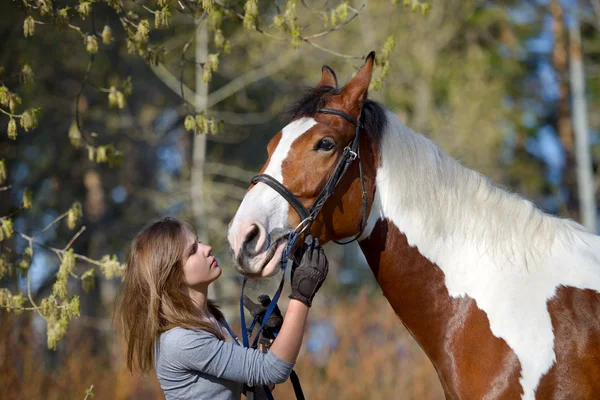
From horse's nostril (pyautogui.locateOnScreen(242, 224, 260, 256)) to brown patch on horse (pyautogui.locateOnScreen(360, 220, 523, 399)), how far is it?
576mm

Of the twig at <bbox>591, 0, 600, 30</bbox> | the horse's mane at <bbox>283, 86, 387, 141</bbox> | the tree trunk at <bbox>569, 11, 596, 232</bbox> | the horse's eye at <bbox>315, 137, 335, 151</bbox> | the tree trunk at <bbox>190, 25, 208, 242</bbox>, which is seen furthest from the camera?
the twig at <bbox>591, 0, 600, 30</bbox>

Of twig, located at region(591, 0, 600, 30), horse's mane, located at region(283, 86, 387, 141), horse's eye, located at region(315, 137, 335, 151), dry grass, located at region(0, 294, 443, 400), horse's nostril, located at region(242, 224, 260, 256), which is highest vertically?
twig, located at region(591, 0, 600, 30)

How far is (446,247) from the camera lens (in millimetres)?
2779

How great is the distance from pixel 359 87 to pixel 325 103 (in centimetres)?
17

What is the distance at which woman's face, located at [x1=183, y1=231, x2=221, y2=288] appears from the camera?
2623mm

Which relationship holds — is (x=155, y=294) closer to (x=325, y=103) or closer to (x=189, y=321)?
(x=189, y=321)

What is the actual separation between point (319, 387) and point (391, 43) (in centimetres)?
593

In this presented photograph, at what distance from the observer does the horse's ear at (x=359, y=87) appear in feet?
9.38

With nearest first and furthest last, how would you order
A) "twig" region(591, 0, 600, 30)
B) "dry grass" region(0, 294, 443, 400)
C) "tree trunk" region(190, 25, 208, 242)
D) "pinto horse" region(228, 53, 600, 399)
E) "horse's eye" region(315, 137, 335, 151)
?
"pinto horse" region(228, 53, 600, 399) → "horse's eye" region(315, 137, 335, 151) → "dry grass" region(0, 294, 443, 400) → "tree trunk" region(190, 25, 208, 242) → "twig" region(591, 0, 600, 30)

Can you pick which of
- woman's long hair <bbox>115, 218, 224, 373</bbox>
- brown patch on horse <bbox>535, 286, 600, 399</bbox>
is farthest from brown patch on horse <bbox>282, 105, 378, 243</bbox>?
brown patch on horse <bbox>535, 286, 600, 399</bbox>

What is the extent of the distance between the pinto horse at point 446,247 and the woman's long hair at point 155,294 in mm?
265

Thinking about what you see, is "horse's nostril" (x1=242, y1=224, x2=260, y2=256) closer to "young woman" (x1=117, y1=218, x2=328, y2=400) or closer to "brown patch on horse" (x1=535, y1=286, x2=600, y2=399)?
"young woman" (x1=117, y1=218, x2=328, y2=400)

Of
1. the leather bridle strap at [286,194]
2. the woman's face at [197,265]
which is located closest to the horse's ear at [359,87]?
the leather bridle strap at [286,194]

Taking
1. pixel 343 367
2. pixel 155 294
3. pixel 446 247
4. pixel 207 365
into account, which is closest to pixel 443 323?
pixel 446 247
